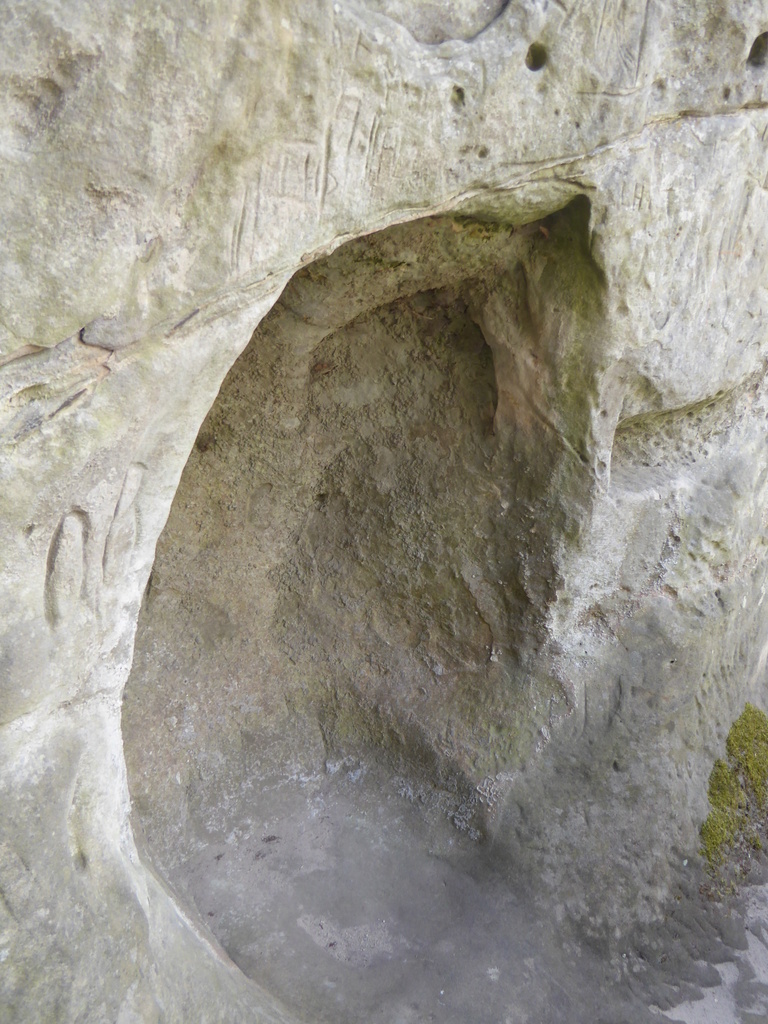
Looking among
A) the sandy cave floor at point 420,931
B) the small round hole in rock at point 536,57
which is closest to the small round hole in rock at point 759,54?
the small round hole in rock at point 536,57

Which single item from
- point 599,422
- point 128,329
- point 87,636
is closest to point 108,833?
point 87,636

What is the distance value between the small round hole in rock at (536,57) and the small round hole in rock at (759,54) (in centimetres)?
48

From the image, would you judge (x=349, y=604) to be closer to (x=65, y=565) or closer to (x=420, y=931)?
(x=420, y=931)

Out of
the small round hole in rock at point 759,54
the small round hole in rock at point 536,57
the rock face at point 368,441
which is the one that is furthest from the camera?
the small round hole in rock at point 759,54

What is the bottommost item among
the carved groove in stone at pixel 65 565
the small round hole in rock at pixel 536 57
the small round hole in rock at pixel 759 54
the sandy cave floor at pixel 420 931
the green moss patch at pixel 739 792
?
the sandy cave floor at pixel 420 931

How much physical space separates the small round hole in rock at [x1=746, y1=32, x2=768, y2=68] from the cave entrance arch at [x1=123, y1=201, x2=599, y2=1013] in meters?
0.52

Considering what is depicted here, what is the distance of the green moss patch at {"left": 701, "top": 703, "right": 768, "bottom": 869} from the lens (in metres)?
1.79

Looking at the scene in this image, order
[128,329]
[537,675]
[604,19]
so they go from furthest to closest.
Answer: [537,675] < [604,19] < [128,329]

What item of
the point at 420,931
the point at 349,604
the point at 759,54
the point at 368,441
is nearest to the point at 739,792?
the point at 420,931

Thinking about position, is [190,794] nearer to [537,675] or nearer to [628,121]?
[537,675]

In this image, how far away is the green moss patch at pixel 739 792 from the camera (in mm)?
1786

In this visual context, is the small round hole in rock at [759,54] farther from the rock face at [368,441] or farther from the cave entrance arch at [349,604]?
the cave entrance arch at [349,604]

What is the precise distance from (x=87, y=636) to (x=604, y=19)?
1155mm

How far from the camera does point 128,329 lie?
0.90 meters
